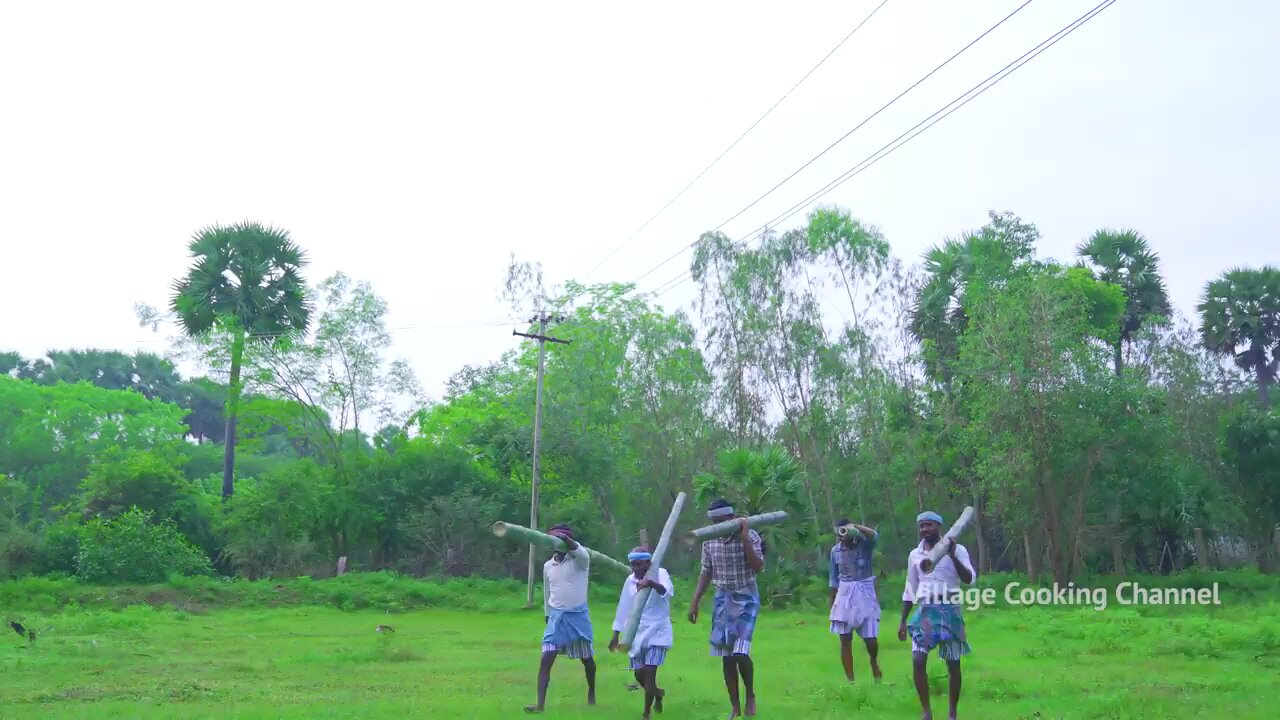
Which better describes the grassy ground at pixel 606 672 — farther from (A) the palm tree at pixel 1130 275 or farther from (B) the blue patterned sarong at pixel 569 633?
(A) the palm tree at pixel 1130 275

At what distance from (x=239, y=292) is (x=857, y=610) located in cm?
3323

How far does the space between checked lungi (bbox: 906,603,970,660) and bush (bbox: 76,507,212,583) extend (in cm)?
2934

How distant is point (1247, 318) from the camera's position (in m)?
43.1

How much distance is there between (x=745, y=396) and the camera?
40719 mm

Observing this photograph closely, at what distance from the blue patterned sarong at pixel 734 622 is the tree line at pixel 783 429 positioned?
21.1 meters

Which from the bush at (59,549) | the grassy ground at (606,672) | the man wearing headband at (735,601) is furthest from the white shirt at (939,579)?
the bush at (59,549)

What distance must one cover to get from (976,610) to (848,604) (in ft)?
48.8

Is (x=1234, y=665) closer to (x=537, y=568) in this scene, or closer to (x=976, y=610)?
(x=976, y=610)

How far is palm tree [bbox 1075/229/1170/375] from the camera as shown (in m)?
42.2

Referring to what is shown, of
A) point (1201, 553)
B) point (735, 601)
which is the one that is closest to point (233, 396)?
point (1201, 553)

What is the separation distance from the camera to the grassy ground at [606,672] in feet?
36.7

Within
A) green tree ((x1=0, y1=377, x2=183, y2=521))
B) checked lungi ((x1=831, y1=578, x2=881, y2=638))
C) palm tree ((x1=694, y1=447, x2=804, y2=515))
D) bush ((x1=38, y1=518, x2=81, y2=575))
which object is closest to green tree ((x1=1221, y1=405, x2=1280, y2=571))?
palm tree ((x1=694, y1=447, x2=804, y2=515))

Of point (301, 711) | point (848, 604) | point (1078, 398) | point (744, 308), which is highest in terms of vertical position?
point (744, 308)

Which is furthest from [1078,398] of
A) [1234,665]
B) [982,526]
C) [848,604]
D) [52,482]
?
[52,482]
